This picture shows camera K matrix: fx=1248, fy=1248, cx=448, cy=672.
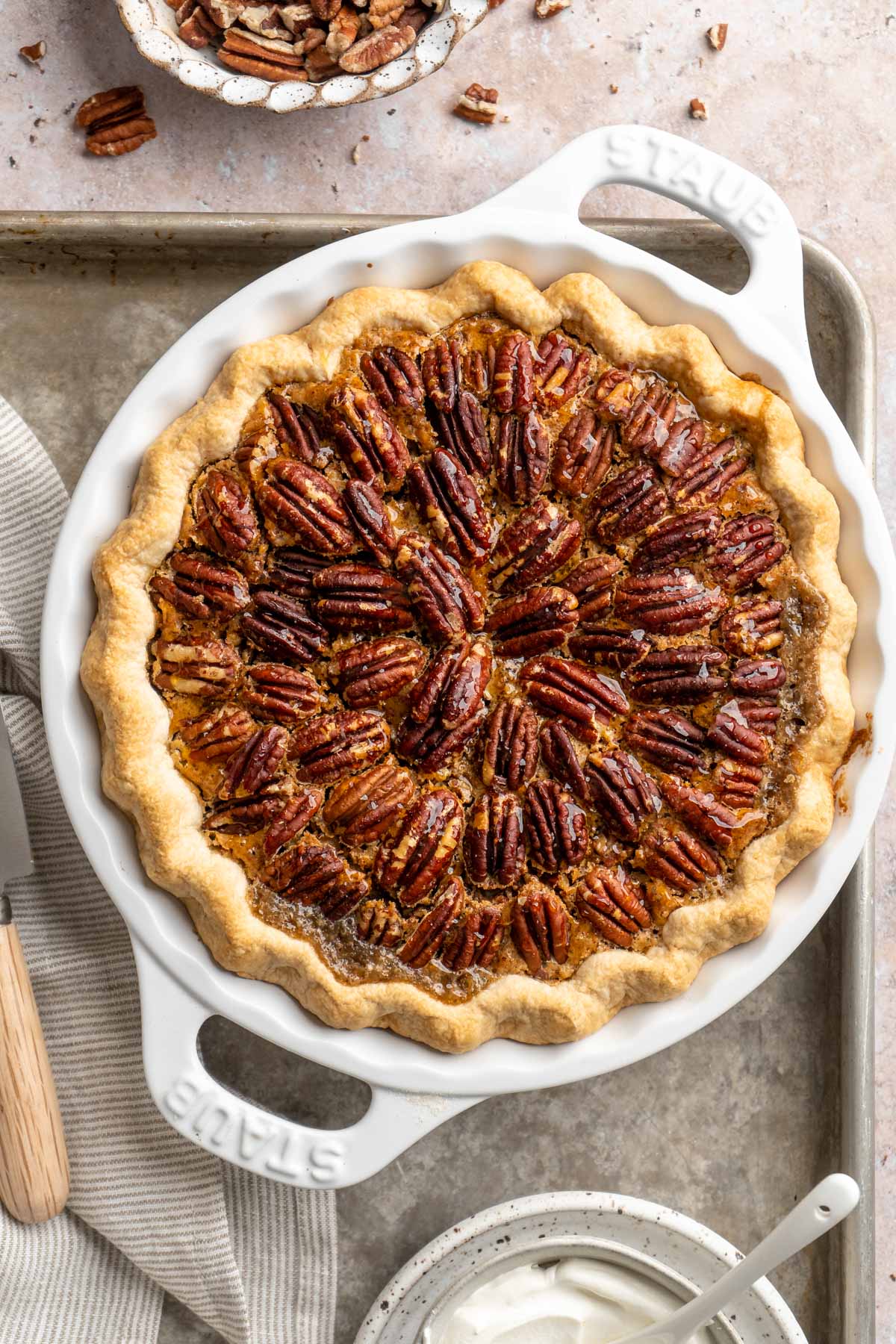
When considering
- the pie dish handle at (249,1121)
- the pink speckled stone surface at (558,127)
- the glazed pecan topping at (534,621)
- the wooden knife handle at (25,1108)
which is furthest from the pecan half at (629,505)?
the wooden knife handle at (25,1108)

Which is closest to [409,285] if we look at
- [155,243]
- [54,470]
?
[155,243]

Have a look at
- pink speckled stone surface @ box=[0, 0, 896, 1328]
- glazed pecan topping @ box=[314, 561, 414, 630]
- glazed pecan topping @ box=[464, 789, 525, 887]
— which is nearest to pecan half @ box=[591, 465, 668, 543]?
glazed pecan topping @ box=[314, 561, 414, 630]

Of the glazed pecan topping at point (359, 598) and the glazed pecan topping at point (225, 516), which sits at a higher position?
the glazed pecan topping at point (225, 516)

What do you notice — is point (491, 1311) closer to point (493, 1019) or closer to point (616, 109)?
point (493, 1019)

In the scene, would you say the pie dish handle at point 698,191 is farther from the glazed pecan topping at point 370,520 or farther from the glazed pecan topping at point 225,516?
the glazed pecan topping at point 225,516

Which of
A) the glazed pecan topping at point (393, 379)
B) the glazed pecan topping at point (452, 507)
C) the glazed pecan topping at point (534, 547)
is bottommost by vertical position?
the glazed pecan topping at point (534, 547)

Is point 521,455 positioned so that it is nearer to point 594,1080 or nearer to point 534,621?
point 534,621

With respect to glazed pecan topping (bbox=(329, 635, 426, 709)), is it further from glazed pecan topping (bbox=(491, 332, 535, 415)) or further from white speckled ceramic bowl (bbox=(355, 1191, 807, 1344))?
white speckled ceramic bowl (bbox=(355, 1191, 807, 1344))

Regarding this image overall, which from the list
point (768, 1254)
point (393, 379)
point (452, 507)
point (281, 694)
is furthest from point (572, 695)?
point (768, 1254)
